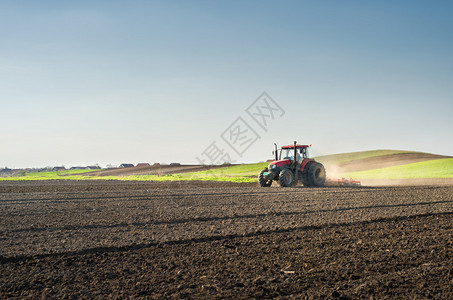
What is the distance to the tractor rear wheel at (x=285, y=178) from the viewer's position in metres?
20.3

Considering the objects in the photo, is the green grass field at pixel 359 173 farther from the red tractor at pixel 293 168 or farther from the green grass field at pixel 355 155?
the red tractor at pixel 293 168

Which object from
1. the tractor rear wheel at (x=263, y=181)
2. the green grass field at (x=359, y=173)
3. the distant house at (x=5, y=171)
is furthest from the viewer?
the distant house at (x=5, y=171)

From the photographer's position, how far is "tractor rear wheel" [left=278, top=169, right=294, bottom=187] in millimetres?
20281

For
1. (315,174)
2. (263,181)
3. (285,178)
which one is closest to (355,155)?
(315,174)

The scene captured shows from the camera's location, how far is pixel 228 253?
269 inches

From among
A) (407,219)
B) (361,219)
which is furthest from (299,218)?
(407,219)

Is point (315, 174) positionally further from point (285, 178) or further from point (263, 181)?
point (263, 181)

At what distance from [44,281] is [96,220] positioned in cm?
509

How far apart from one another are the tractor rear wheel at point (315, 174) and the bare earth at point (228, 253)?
880 centimetres

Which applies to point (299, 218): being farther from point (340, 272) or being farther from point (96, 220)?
point (96, 220)

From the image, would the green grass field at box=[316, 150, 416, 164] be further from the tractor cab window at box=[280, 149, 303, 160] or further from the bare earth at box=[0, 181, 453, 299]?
the bare earth at box=[0, 181, 453, 299]

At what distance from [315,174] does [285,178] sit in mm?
2239

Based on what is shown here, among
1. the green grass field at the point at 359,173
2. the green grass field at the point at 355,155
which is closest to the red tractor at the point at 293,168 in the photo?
the green grass field at the point at 359,173

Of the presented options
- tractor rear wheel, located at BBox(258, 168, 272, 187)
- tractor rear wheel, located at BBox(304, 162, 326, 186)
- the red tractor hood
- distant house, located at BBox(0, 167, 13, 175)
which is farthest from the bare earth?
distant house, located at BBox(0, 167, 13, 175)
